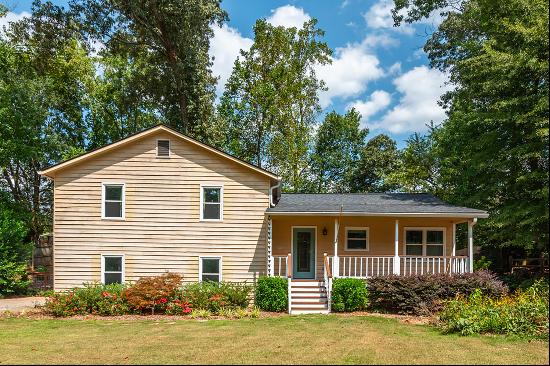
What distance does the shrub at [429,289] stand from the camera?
13.2 m

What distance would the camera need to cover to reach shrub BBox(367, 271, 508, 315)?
13.2 m

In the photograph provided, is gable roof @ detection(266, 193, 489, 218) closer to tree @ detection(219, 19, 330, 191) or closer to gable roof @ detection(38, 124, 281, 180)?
gable roof @ detection(38, 124, 281, 180)

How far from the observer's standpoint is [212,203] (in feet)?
51.9

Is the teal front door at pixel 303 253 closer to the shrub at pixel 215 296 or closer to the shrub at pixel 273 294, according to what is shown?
the shrub at pixel 273 294

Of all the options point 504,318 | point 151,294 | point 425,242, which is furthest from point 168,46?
point 504,318

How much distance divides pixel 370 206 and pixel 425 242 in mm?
2893

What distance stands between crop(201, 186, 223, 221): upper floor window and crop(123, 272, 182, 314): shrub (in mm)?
2958

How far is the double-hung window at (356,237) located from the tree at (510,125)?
4.58 metres

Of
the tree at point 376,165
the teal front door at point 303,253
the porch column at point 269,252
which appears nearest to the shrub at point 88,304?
the porch column at point 269,252

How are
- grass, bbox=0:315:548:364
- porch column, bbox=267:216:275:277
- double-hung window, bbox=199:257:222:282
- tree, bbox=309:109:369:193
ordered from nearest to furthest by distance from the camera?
grass, bbox=0:315:548:364
porch column, bbox=267:216:275:277
double-hung window, bbox=199:257:222:282
tree, bbox=309:109:369:193

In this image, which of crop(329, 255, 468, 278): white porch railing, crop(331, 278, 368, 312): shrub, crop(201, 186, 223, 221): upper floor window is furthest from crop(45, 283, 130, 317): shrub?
crop(329, 255, 468, 278): white porch railing

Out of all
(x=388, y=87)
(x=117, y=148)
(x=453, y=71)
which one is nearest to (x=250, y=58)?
(x=388, y=87)

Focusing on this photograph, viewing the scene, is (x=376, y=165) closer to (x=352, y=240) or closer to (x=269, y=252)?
(x=352, y=240)

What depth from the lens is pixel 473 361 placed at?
24.2ft
